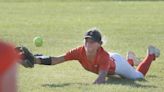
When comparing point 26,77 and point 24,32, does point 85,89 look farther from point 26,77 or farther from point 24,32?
point 24,32

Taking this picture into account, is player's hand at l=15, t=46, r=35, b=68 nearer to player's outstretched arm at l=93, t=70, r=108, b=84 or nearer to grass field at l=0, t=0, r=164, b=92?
grass field at l=0, t=0, r=164, b=92

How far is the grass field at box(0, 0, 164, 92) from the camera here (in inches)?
294

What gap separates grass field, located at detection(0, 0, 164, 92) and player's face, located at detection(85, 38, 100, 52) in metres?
0.50

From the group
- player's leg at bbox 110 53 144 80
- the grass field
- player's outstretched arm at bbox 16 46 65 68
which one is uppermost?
player's outstretched arm at bbox 16 46 65 68

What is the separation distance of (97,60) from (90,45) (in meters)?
0.28

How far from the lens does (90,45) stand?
7.23m

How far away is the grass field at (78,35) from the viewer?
747cm

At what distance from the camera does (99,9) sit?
26.0 metres

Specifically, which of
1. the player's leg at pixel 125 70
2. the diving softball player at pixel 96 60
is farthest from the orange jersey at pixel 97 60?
the player's leg at pixel 125 70

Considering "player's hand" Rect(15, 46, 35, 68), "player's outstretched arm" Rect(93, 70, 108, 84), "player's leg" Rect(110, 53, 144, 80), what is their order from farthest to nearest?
"player's leg" Rect(110, 53, 144, 80) → "player's outstretched arm" Rect(93, 70, 108, 84) → "player's hand" Rect(15, 46, 35, 68)

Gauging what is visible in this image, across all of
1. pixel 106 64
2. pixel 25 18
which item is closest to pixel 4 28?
pixel 25 18

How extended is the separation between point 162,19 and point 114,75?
43.8 ft

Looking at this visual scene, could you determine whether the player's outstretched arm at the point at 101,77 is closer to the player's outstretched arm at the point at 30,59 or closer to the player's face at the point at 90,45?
the player's face at the point at 90,45

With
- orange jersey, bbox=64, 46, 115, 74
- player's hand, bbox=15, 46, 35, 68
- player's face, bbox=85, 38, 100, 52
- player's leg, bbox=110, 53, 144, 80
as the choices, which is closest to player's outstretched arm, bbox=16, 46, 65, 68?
player's hand, bbox=15, 46, 35, 68
